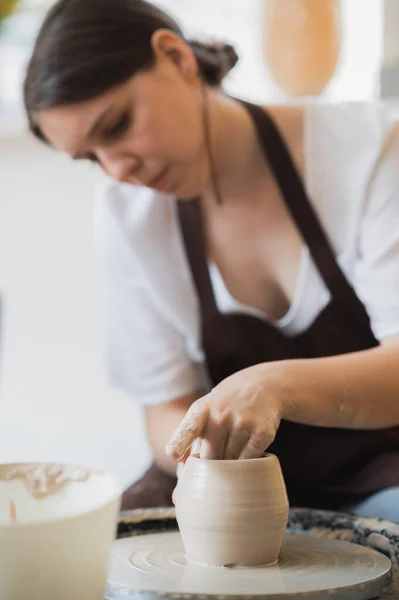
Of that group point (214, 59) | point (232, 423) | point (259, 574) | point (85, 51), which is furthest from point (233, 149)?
point (259, 574)

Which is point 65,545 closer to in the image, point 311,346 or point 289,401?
point 289,401

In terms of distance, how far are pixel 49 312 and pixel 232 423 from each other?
4.73 ft

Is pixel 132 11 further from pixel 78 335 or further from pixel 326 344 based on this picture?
pixel 78 335

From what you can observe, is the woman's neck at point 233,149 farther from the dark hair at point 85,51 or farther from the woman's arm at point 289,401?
the woman's arm at point 289,401

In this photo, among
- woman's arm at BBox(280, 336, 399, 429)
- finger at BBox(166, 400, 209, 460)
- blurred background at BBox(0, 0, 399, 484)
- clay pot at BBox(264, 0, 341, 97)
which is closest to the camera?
finger at BBox(166, 400, 209, 460)

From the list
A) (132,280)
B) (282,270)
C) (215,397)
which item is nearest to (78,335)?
(132,280)

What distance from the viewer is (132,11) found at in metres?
1.14

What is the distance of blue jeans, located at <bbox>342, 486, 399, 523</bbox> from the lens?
1036 mm

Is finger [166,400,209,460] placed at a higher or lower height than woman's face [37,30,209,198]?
lower

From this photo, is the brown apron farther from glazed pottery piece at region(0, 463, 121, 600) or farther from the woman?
glazed pottery piece at region(0, 463, 121, 600)

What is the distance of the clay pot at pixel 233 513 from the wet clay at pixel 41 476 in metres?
0.16

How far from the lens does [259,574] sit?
736 millimetres

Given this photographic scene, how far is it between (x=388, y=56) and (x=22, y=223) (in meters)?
1.07

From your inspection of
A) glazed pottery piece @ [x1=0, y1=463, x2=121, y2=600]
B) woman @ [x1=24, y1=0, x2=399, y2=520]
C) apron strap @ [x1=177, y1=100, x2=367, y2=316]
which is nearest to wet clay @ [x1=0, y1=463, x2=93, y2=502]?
glazed pottery piece @ [x1=0, y1=463, x2=121, y2=600]
